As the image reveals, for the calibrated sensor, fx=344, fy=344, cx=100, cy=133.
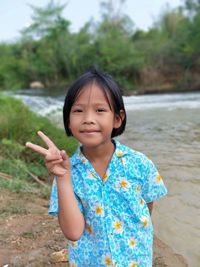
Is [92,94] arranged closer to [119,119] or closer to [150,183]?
[119,119]

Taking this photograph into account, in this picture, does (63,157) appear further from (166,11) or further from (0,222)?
(166,11)

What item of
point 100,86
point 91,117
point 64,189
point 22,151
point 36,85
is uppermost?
point 36,85

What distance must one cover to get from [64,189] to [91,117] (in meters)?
0.26

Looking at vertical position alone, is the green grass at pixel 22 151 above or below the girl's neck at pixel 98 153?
below

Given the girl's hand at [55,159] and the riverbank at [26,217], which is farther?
the riverbank at [26,217]

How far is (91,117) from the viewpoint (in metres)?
1.17

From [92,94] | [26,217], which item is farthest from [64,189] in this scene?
[26,217]

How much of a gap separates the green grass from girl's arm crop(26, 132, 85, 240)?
8.70 feet

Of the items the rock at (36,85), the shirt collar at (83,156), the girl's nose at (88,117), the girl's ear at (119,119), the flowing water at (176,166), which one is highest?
the rock at (36,85)

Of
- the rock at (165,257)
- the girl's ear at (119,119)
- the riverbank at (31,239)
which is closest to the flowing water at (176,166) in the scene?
the rock at (165,257)

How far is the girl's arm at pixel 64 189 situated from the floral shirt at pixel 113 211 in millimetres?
75

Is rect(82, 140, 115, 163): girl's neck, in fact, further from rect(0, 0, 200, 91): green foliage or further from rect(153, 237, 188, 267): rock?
rect(0, 0, 200, 91): green foliage

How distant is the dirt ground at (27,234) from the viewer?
230 centimetres

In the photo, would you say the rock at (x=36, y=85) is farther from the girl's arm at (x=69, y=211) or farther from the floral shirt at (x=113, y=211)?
the girl's arm at (x=69, y=211)
